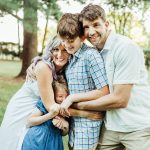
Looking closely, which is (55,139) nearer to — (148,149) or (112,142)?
(112,142)

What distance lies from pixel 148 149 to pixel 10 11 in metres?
8.39

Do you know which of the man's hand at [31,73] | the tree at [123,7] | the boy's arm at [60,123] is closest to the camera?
the boy's arm at [60,123]

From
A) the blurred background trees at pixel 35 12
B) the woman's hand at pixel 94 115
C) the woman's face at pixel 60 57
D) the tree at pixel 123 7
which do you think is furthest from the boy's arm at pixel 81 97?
the tree at pixel 123 7

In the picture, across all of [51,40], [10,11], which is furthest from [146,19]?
[51,40]

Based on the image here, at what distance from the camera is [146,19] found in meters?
31.2

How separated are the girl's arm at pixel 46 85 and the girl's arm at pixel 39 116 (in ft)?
0.18

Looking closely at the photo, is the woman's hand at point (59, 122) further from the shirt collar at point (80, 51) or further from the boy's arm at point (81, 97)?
the shirt collar at point (80, 51)

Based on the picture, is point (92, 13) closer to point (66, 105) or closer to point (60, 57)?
point (60, 57)

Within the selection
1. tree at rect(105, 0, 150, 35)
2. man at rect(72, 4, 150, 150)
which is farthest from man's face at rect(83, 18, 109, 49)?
tree at rect(105, 0, 150, 35)

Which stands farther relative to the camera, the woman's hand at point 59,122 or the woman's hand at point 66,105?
the woman's hand at point 59,122

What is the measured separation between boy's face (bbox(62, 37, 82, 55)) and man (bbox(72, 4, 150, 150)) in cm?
8

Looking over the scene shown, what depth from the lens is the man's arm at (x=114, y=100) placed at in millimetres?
3145

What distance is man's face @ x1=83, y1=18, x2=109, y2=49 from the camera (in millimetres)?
3203

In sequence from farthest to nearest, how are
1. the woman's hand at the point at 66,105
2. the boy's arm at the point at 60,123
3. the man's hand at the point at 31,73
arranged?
1. the man's hand at the point at 31,73
2. the boy's arm at the point at 60,123
3. the woman's hand at the point at 66,105
